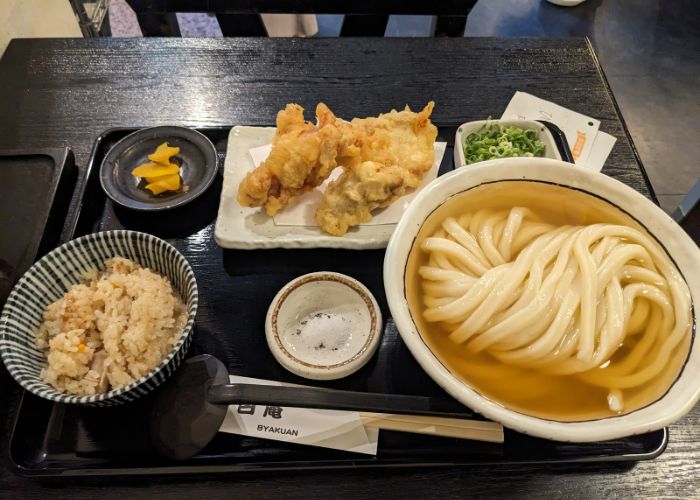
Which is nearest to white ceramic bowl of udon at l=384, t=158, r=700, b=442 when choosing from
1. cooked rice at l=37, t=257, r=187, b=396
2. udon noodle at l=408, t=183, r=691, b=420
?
udon noodle at l=408, t=183, r=691, b=420

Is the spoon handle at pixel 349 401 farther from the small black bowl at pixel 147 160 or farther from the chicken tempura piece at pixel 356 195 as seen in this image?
the small black bowl at pixel 147 160

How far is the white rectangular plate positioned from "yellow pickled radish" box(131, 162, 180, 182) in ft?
0.60

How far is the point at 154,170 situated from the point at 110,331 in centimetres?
67

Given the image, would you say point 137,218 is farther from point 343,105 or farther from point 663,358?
point 663,358

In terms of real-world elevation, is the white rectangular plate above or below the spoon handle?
below

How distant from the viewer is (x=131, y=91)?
221 cm

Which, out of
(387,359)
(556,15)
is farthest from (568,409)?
(556,15)

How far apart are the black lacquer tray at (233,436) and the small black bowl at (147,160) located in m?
0.06

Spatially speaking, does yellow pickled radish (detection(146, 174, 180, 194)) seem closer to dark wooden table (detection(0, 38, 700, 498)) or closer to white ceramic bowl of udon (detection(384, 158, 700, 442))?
dark wooden table (detection(0, 38, 700, 498))

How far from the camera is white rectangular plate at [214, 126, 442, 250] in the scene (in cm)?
168

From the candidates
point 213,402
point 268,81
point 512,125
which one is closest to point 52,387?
point 213,402

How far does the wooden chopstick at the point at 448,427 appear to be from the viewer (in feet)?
4.24

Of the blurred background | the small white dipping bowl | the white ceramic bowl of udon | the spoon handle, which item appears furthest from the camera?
the blurred background

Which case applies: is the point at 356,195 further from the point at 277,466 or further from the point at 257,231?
the point at 277,466
